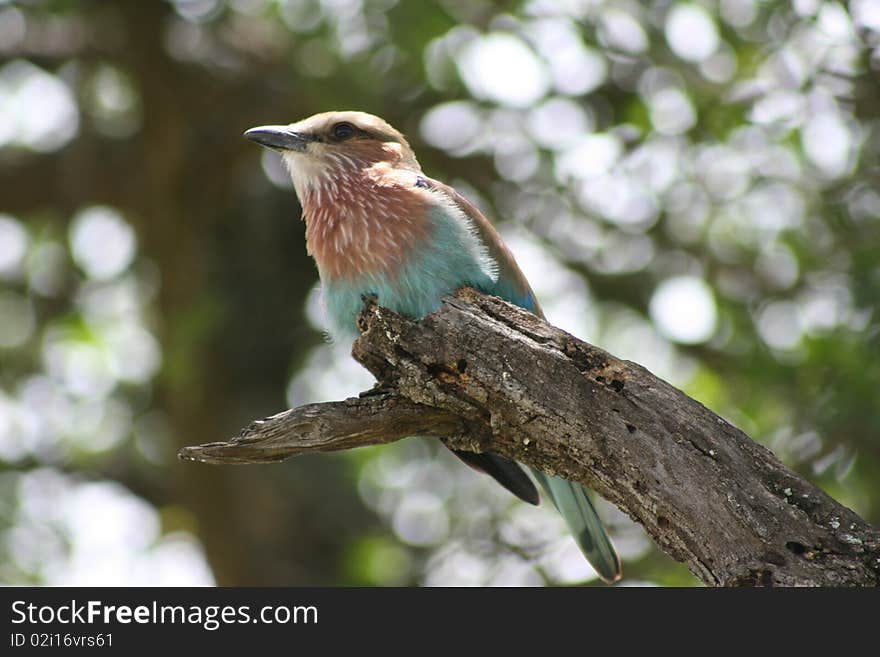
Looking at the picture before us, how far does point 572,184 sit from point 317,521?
9.93ft

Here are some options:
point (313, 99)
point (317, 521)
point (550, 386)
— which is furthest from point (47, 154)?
point (550, 386)

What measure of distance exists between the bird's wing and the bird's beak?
64 cm

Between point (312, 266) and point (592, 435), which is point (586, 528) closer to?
point (592, 435)

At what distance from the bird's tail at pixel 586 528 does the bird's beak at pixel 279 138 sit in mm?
1707

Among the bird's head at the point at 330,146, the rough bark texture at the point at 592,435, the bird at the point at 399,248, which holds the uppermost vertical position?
the bird's head at the point at 330,146

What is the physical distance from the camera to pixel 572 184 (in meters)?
6.71

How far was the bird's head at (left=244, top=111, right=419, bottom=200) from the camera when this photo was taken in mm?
4879

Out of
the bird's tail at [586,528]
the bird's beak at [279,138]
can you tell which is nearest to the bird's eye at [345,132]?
the bird's beak at [279,138]

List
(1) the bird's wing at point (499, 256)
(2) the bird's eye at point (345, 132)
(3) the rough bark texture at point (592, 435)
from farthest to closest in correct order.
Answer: (2) the bird's eye at point (345, 132)
(1) the bird's wing at point (499, 256)
(3) the rough bark texture at point (592, 435)

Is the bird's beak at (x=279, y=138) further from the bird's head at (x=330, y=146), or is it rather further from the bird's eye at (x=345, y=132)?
the bird's eye at (x=345, y=132)

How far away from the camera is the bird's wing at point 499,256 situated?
4.53 m

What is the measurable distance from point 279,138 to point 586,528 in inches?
80.6

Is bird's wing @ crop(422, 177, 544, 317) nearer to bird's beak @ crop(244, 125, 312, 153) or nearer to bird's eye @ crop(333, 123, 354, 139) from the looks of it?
bird's eye @ crop(333, 123, 354, 139)

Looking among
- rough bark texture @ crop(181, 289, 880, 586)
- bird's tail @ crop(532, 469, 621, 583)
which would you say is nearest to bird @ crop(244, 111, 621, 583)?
bird's tail @ crop(532, 469, 621, 583)
